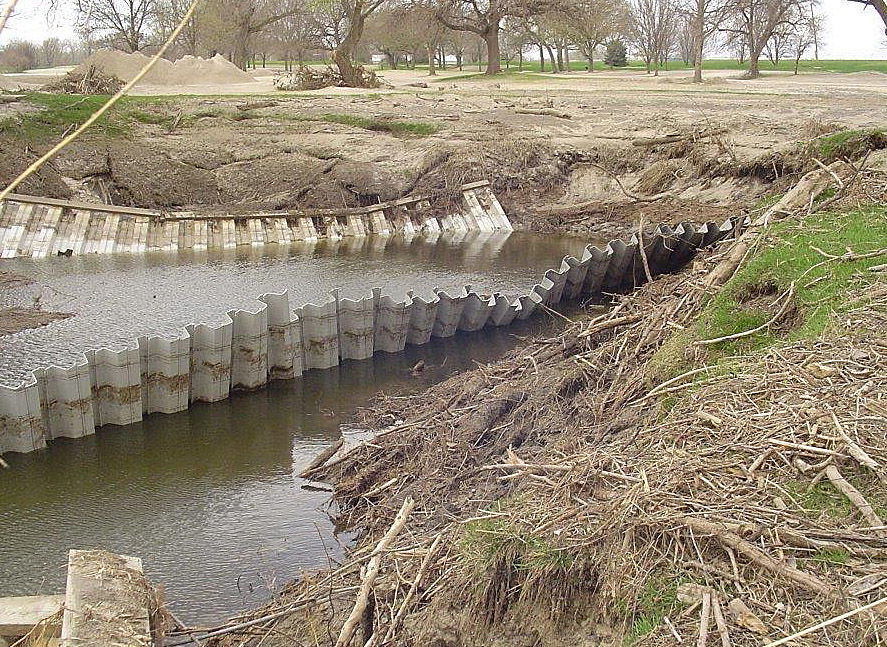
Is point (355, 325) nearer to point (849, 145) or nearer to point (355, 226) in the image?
point (849, 145)

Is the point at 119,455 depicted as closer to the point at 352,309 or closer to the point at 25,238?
the point at 352,309

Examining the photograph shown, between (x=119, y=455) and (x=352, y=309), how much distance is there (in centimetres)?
421

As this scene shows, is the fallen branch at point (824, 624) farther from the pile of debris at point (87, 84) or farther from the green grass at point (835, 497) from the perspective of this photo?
the pile of debris at point (87, 84)

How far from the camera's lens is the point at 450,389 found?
36.7ft

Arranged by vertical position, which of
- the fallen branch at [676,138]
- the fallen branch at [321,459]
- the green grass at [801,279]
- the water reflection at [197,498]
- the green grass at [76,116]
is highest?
the green grass at [76,116]

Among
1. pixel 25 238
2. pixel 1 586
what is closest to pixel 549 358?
pixel 1 586

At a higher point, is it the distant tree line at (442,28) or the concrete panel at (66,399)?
the distant tree line at (442,28)

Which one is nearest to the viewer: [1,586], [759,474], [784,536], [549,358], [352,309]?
[784,536]

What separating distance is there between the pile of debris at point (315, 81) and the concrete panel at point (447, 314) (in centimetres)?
2713

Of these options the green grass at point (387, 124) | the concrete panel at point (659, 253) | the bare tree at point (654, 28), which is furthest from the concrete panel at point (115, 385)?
the bare tree at point (654, 28)

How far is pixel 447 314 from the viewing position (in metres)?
14.9

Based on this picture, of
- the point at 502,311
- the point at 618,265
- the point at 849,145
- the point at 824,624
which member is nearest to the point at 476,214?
the point at 618,265

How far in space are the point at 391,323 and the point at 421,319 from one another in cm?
52

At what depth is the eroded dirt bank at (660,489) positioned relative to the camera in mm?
4508
